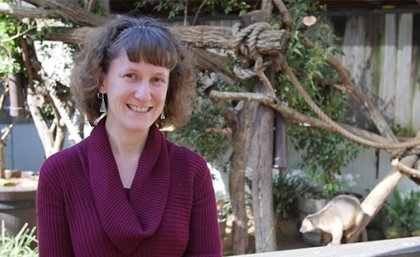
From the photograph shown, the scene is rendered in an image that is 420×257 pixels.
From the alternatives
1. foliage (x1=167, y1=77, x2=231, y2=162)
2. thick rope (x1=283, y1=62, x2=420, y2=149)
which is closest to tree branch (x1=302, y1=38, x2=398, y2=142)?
thick rope (x1=283, y1=62, x2=420, y2=149)

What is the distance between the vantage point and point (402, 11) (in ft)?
14.6

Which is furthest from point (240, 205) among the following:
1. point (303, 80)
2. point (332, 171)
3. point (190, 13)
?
point (190, 13)

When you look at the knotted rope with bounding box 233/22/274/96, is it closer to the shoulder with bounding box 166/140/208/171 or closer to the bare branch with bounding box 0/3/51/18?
the bare branch with bounding box 0/3/51/18

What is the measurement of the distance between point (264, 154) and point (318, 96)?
3.72 feet

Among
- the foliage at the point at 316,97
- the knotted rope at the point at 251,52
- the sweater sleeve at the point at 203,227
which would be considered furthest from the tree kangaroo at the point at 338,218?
the sweater sleeve at the point at 203,227

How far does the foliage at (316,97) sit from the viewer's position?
10.8 ft

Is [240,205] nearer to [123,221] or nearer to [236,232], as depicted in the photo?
[236,232]

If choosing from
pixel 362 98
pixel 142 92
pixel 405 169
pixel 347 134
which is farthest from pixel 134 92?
pixel 362 98

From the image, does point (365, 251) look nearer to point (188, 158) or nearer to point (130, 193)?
point (188, 158)

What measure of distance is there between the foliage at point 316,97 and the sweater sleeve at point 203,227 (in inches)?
79.0

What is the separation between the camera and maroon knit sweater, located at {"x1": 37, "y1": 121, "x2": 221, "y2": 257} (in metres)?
1.16

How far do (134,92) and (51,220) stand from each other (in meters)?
0.35

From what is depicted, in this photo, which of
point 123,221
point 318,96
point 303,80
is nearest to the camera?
point 123,221

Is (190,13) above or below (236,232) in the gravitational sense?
above
